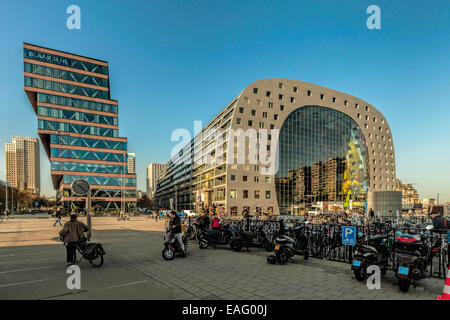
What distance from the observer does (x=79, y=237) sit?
777cm

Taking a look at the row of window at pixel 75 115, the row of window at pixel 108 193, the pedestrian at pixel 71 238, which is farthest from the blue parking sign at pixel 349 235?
the row of window at pixel 75 115

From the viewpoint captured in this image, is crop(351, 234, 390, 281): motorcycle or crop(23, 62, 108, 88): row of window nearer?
crop(351, 234, 390, 281): motorcycle

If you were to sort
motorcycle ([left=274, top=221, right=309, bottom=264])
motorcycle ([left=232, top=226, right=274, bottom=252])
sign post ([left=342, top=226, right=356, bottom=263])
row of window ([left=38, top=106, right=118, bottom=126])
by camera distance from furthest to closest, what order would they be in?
row of window ([left=38, top=106, right=118, bottom=126]) < motorcycle ([left=232, top=226, right=274, bottom=252]) < motorcycle ([left=274, top=221, right=309, bottom=264]) < sign post ([left=342, top=226, right=356, bottom=263])

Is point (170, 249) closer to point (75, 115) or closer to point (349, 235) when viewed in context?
point (349, 235)

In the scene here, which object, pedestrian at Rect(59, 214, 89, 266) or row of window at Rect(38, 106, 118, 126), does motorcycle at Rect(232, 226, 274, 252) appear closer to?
pedestrian at Rect(59, 214, 89, 266)

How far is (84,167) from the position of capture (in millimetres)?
63281

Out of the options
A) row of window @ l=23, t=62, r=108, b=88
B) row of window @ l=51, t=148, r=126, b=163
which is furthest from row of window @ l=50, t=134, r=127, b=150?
row of window @ l=23, t=62, r=108, b=88

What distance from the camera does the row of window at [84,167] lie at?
61.2 meters

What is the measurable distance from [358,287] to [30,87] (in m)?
76.8

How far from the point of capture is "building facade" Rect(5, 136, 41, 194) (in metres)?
158

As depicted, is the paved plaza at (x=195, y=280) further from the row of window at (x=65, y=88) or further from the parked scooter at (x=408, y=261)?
the row of window at (x=65, y=88)

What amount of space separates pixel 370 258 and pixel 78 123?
235 ft
